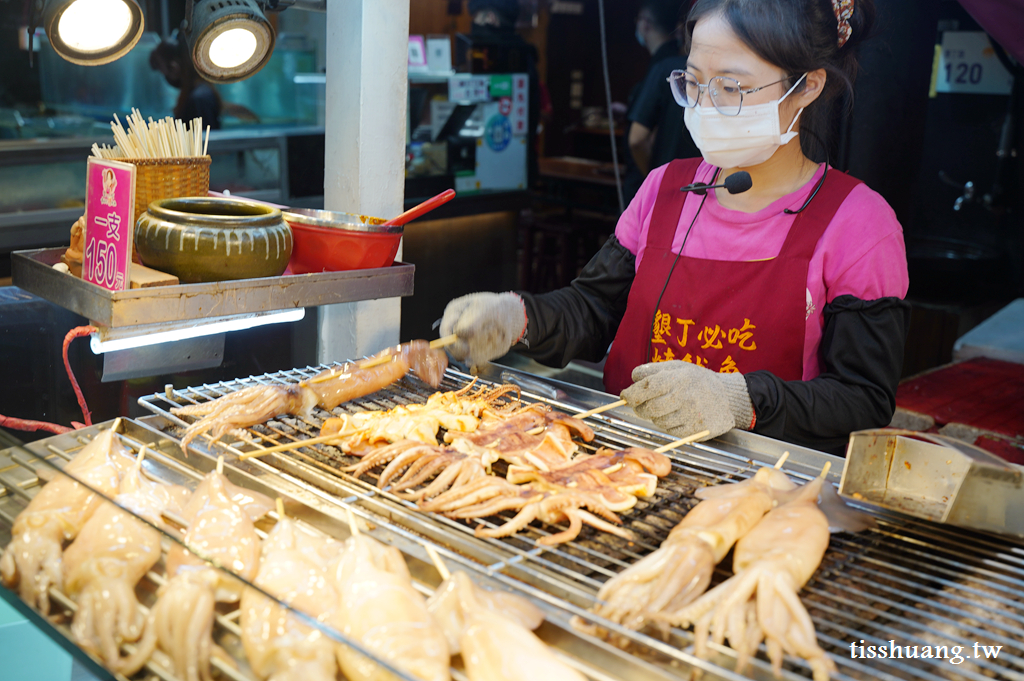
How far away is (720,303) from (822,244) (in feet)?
1.22

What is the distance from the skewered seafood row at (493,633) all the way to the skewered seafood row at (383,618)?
32 millimetres

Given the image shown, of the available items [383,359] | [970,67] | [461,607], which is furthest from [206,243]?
[970,67]

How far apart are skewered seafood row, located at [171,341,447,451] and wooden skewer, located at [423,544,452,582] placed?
2.67 ft

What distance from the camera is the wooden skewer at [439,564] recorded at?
61.6 inches

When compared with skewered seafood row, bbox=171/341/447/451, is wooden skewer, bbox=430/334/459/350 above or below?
above

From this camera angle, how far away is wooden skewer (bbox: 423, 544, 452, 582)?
1.57m

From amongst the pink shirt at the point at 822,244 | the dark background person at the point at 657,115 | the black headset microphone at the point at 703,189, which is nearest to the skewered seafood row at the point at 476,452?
the black headset microphone at the point at 703,189

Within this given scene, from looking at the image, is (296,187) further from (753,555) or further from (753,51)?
(753,555)

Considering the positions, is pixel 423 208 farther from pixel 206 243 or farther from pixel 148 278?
Result: pixel 148 278

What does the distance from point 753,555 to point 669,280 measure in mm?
1421

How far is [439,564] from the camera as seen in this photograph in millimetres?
1577

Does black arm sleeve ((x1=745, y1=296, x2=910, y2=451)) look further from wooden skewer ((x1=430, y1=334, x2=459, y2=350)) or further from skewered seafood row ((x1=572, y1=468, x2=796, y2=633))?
wooden skewer ((x1=430, y1=334, x2=459, y2=350))

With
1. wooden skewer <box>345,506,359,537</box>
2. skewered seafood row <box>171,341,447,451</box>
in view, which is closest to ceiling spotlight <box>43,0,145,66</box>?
skewered seafood row <box>171,341,447,451</box>

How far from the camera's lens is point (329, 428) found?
2281 millimetres
